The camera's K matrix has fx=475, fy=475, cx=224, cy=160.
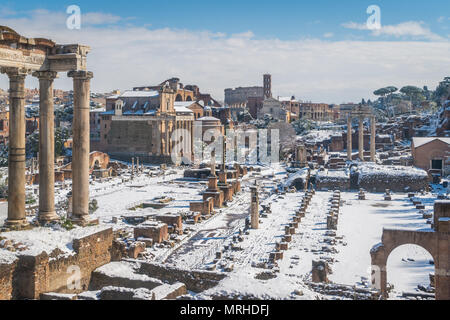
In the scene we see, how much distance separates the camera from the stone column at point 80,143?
38.8 ft

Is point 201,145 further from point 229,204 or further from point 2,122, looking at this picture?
point 229,204

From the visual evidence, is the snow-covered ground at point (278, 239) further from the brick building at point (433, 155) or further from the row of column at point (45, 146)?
the brick building at point (433, 155)

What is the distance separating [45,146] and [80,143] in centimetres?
98

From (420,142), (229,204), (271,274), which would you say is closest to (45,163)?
(271,274)

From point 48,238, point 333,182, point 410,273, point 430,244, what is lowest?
point 410,273

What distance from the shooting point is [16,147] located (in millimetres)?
11602

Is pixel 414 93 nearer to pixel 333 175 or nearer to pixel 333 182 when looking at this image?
pixel 333 175

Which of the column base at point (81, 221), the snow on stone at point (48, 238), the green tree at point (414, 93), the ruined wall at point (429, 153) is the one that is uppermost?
the green tree at point (414, 93)

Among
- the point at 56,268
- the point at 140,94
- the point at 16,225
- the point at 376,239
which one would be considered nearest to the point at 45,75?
the point at 16,225

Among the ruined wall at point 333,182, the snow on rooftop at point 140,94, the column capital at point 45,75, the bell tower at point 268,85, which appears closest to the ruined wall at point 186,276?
the column capital at point 45,75

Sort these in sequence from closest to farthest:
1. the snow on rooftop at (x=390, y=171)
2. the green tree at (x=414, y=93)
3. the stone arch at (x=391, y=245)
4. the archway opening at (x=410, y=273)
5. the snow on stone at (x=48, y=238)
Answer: the snow on stone at (x=48, y=238) < the archway opening at (x=410, y=273) < the stone arch at (x=391, y=245) < the snow on rooftop at (x=390, y=171) < the green tree at (x=414, y=93)

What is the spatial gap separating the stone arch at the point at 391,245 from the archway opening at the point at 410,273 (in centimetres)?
55

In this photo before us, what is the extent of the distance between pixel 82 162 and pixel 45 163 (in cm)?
98

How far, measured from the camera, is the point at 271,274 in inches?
474
